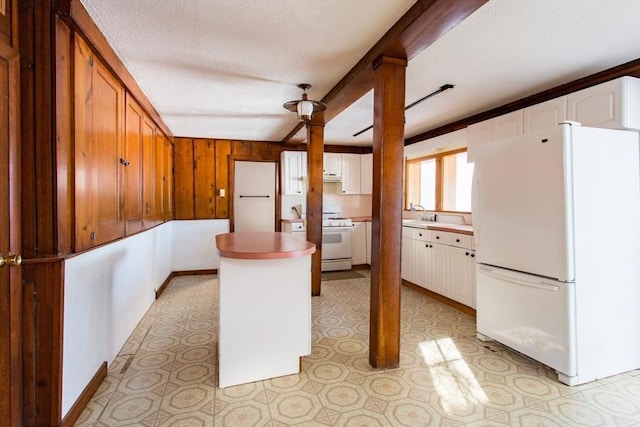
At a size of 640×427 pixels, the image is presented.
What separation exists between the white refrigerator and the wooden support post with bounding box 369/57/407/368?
2.93ft

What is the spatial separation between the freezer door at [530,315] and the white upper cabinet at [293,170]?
10.6 ft

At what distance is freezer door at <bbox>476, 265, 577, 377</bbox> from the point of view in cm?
195

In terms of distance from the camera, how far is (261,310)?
1.98 m

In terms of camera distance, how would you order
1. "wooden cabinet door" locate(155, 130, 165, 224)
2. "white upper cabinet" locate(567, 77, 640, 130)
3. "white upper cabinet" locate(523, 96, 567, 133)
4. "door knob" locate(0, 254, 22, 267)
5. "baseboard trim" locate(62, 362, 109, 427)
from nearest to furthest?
"door knob" locate(0, 254, 22, 267)
"baseboard trim" locate(62, 362, 109, 427)
"white upper cabinet" locate(567, 77, 640, 130)
"white upper cabinet" locate(523, 96, 567, 133)
"wooden cabinet door" locate(155, 130, 165, 224)

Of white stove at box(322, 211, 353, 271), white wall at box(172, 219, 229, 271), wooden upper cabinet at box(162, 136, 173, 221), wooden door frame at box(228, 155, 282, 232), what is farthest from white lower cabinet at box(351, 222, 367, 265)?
wooden upper cabinet at box(162, 136, 173, 221)

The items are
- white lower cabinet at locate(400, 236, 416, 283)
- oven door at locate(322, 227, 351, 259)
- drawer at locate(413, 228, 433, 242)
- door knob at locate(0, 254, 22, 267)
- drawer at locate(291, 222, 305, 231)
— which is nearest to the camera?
door knob at locate(0, 254, 22, 267)

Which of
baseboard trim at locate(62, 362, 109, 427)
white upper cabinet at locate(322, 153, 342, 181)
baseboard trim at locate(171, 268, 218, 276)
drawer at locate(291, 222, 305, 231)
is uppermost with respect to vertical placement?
white upper cabinet at locate(322, 153, 342, 181)

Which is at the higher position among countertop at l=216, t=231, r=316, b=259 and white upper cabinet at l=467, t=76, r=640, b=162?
white upper cabinet at l=467, t=76, r=640, b=162

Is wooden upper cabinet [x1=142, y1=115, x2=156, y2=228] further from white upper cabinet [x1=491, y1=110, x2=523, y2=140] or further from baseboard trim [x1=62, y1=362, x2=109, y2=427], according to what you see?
white upper cabinet [x1=491, y1=110, x2=523, y2=140]

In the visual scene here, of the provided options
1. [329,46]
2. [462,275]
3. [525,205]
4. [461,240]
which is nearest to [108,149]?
[329,46]

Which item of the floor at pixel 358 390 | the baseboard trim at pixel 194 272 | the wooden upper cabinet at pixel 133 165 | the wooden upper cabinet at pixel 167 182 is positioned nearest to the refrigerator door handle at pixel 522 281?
the floor at pixel 358 390

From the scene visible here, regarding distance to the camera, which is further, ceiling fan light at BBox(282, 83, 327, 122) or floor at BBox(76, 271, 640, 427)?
ceiling fan light at BBox(282, 83, 327, 122)

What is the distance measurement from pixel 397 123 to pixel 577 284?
59.4 inches

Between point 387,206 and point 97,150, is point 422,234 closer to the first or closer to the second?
point 387,206
